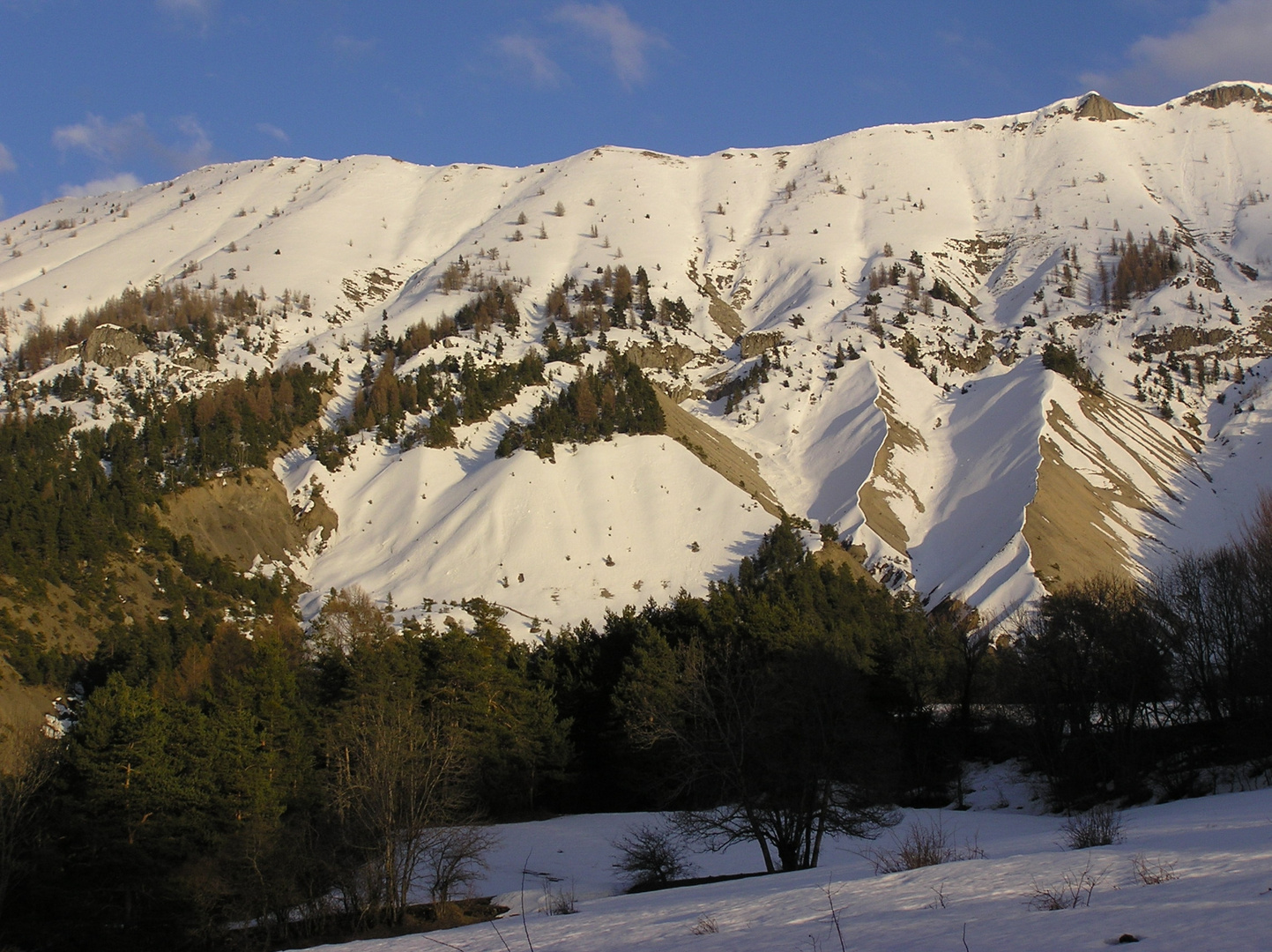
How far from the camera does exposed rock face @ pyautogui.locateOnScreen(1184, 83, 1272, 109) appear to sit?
16325 centimetres

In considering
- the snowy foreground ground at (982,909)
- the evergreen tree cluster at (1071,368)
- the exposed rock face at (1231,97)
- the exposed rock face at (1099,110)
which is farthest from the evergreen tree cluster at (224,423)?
the exposed rock face at (1231,97)

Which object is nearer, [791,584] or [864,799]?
[864,799]

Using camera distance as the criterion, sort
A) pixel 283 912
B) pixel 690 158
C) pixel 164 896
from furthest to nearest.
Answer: pixel 690 158, pixel 164 896, pixel 283 912

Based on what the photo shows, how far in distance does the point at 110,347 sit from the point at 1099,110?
156 m

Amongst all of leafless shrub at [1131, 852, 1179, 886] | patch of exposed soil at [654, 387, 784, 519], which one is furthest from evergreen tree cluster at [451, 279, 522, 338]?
leafless shrub at [1131, 852, 1179, 886]

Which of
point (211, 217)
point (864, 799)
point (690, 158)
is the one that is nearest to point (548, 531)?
point (864, 799)

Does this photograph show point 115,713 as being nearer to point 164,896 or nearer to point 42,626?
point 164,896

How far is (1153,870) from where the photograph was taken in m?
9.92

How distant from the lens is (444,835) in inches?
979

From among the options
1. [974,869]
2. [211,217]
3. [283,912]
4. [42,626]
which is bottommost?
[283,912]

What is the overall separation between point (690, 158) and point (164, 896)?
163522mm

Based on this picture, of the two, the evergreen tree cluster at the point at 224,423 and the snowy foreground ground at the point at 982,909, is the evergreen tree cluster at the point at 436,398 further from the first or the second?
the snowy foreground ground at the point at 982,909

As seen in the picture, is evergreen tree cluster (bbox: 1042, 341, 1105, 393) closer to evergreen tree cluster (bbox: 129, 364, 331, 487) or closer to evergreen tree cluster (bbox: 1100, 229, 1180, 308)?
evergreen tree cluster (bbox: 1100, 229, 1180, 308)

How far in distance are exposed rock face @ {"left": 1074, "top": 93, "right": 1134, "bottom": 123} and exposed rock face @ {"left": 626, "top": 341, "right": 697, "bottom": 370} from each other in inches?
4120
